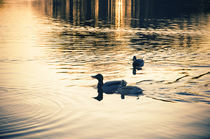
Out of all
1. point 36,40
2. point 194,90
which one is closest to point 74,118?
point 194,90

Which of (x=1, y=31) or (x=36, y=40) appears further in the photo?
(x=1, y=31)

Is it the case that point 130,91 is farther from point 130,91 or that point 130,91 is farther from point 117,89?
point 117,89

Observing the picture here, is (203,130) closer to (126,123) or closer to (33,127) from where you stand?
(126,123)

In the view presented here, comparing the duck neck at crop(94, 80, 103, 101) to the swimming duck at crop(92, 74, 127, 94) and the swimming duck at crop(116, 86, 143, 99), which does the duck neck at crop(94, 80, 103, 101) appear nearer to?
the swimming duck at crop(92, 74, 127, 94)

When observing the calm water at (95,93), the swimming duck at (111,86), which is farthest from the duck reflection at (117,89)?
the calm water at (95,93)

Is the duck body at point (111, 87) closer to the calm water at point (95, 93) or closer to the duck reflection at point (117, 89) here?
the duck reflection at point (117, 89)

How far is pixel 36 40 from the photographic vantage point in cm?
4072

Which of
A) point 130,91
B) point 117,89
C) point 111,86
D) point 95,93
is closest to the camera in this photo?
point 130,91

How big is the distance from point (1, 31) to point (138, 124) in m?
37.9

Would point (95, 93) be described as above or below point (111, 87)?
below

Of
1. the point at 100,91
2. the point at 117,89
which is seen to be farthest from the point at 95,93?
the point at 117,89

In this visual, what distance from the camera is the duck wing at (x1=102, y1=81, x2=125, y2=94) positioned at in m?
19.0

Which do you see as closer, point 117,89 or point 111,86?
point 117,89

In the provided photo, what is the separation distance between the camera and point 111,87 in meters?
19.1
